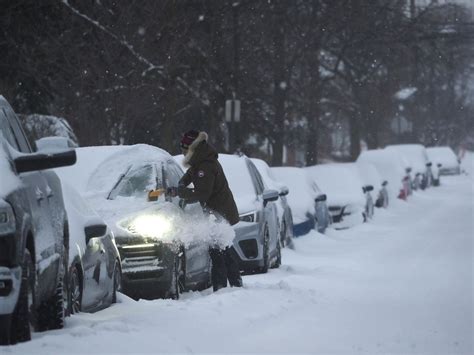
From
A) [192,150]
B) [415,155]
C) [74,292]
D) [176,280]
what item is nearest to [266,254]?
[192,150]

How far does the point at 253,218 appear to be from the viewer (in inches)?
658

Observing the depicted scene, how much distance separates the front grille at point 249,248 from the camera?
16.4m

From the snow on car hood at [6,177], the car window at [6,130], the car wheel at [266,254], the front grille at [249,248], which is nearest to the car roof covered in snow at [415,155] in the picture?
the car wheel at [266,254]

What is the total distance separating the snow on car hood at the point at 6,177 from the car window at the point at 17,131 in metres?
0.69

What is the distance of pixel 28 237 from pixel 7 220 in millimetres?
479

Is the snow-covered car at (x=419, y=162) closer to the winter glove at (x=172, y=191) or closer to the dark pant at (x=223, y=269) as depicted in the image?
the dark pant at (x=223, y=269)

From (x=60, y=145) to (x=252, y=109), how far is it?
95.2 feet

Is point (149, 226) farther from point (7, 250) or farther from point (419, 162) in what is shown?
point (419, 162)

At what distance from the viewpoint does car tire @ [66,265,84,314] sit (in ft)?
29.2

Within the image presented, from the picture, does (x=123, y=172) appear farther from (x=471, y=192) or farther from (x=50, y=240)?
(x=471, y=192)

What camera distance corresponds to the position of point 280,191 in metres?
19.8

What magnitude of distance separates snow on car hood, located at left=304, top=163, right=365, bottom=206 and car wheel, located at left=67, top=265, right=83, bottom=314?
59.2 feet

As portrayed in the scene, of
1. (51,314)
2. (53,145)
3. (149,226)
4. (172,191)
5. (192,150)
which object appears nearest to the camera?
(53,145)

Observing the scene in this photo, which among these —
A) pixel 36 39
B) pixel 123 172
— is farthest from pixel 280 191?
pixel 36 39
